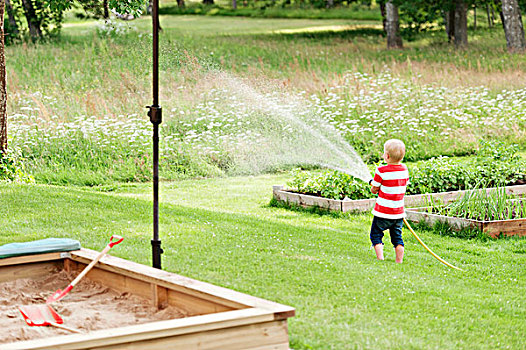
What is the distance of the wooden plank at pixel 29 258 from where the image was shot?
5117mm

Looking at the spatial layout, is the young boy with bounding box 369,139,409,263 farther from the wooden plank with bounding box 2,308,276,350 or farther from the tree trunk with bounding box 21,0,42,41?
the tree trunk with bounding box 21,0,42,41

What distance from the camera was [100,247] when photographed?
6.11m

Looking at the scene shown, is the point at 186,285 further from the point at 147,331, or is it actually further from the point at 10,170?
the point at 10,170

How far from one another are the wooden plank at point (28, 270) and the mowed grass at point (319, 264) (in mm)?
669

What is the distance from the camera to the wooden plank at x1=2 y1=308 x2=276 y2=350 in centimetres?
330

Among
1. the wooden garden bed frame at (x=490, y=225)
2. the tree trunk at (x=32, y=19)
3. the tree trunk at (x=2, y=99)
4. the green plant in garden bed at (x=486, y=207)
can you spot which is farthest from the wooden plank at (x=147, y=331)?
the tree trunk at (x=32, y=19)

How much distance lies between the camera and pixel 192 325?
3533mm

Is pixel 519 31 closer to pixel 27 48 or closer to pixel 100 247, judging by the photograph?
pixel 27 48

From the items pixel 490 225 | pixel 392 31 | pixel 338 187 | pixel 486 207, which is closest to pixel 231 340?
pixel 490 225

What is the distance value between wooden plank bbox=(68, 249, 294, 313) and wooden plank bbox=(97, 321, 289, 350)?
0.12 meters

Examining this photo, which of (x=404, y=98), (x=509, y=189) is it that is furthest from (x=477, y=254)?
(x=404, y=98)

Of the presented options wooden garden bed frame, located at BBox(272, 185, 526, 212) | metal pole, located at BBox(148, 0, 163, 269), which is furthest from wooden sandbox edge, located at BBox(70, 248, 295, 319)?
wooden garden bed frame, located at BBox(272, 185, 526, 212)

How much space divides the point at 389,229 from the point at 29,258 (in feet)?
9.22

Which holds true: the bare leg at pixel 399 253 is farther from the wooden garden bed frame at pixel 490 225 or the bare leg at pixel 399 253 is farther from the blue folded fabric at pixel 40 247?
the blue folded fabric at pixel 40 247
